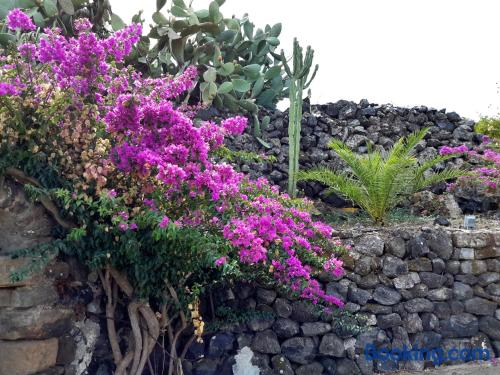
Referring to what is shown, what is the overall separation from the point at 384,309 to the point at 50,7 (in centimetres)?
592

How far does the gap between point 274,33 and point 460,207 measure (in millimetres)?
3928

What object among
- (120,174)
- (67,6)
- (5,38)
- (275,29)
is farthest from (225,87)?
(120,174)

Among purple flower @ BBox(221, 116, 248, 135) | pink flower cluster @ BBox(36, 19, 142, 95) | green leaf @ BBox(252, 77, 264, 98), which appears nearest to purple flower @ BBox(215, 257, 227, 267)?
purple flower @ BBox(221, 116, 248, 135)

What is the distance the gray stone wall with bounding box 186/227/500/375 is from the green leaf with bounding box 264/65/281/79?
397 centimetres

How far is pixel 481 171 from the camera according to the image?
27.7 ft

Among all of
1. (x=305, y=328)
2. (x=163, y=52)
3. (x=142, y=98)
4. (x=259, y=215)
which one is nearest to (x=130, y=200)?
(x=142, y=98)

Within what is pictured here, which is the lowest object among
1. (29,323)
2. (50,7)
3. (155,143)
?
(29,323)

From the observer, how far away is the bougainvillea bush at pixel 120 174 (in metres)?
4.02

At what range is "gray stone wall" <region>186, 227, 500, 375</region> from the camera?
5180mm

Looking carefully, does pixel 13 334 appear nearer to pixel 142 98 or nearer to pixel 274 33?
pixel 142 98

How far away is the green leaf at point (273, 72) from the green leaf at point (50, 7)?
3.18 m

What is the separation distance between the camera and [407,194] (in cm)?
810

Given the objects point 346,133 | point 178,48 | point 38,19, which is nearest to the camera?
point 38,19

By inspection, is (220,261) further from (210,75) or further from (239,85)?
(239,85)
